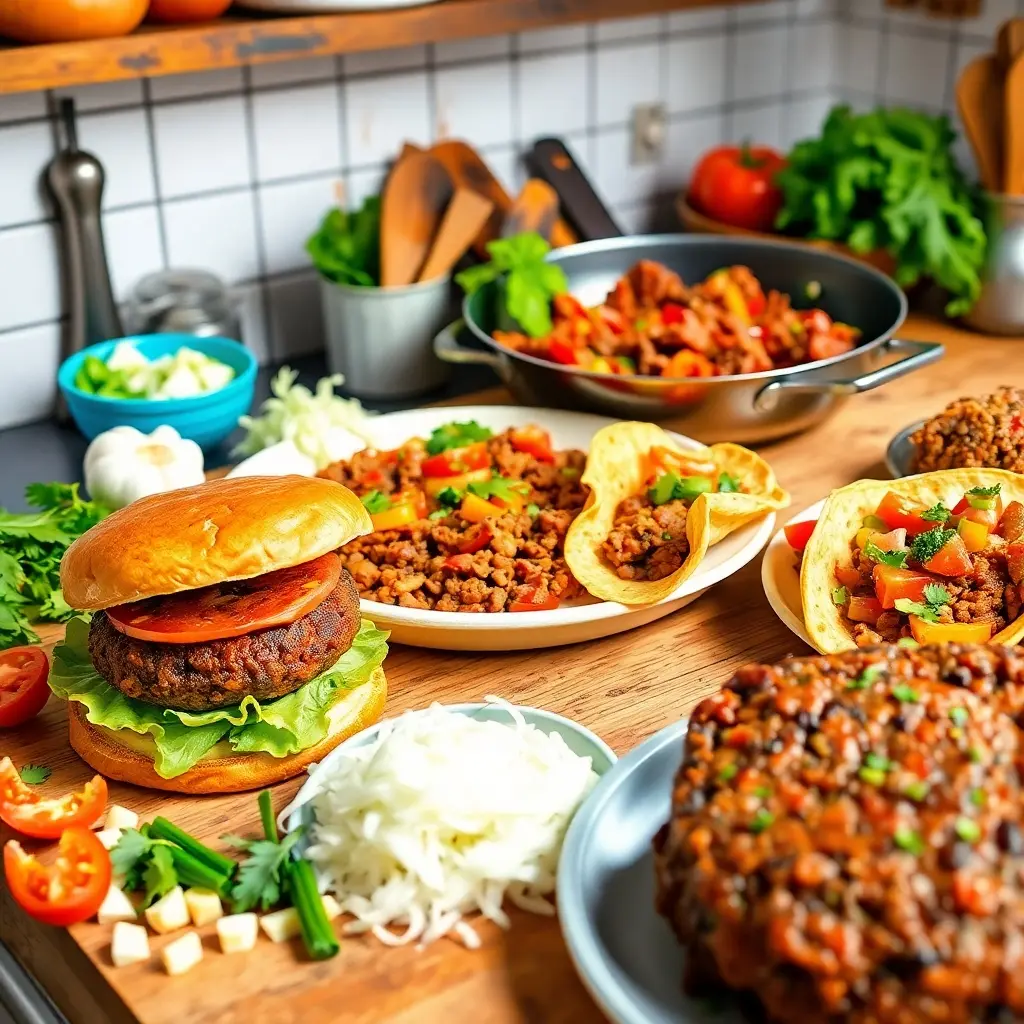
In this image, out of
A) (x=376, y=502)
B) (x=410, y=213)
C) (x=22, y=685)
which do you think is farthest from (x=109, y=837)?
(x=410, y=213)

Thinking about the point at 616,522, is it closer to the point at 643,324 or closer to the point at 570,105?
the point at 643,324

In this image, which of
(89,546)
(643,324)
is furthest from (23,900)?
(643,324)

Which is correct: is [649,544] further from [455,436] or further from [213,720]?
[213,720]

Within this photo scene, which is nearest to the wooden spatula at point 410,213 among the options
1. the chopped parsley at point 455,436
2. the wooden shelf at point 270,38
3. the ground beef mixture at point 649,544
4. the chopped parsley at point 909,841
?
the wooden shelf at point 270,38

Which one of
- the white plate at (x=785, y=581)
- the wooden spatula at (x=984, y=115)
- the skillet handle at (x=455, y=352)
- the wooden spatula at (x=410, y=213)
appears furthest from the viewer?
the wooden spatula at (x=984, y=115)

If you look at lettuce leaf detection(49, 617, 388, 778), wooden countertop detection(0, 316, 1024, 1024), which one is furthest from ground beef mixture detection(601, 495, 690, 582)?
lettuce leaf detection(49, 617, 388, 778)

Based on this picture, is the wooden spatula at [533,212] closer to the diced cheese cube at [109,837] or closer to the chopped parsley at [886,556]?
the chopped parsley at [886,556]
